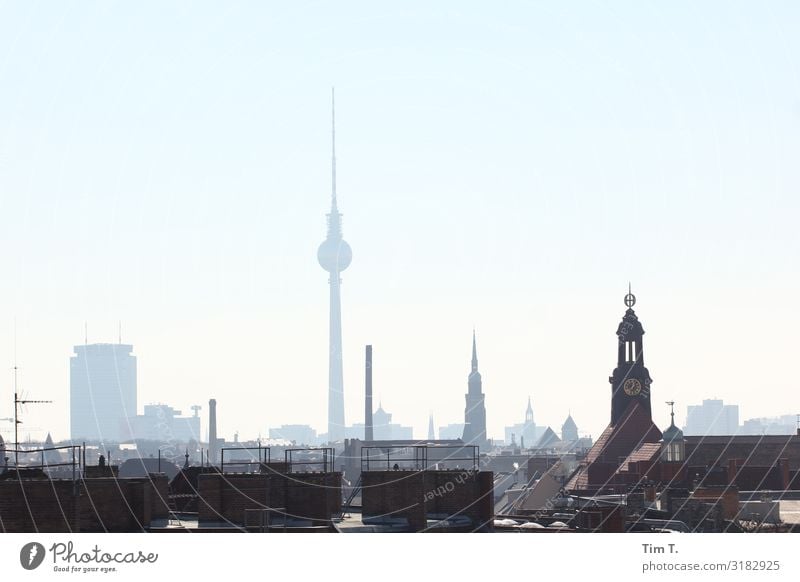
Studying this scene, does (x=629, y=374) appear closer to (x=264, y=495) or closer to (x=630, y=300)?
(x=630, y=300)

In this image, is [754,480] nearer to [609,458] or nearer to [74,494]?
[609,458]

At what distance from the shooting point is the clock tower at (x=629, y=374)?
511 feet

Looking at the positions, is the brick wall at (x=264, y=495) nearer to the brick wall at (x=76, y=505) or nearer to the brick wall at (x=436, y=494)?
the brick wall at (x=436, y=494)

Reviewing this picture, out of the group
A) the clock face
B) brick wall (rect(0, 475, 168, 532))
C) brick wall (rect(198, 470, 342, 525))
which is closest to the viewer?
brick wall (rect(0, 475, 168, 532))

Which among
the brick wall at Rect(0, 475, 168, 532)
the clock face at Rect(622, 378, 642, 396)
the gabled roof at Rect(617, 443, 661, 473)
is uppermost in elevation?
A: the clock face at Rect(622, 378, 642, 396)

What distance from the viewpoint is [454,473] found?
51.0 metres

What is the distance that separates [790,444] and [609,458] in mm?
18587

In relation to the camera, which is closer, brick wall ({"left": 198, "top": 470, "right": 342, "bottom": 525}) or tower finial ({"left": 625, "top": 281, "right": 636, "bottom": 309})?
brick wall ({"left": 198, "top": 470, "right": 342, "bottom": 525})

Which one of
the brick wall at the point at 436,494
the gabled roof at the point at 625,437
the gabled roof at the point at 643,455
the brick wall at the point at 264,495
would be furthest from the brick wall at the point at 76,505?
the gabled roof at the point at 625,437

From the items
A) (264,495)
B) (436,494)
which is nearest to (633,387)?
(436,494)

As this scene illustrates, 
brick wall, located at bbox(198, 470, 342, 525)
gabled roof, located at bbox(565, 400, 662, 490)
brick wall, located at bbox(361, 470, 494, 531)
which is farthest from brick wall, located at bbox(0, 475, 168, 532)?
gabled roof, located at bbox(565, 400, 662, 490)

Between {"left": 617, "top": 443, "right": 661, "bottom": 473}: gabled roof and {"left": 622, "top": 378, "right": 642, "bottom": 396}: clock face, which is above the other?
{"left": 622, "top": 378, "right": 642, "bottom": 396}: clock face

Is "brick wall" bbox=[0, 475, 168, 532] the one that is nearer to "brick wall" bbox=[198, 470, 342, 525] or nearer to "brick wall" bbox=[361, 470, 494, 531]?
"brick wall" bbox=[198, 470, 342, 525]

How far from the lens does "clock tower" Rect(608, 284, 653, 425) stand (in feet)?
511
